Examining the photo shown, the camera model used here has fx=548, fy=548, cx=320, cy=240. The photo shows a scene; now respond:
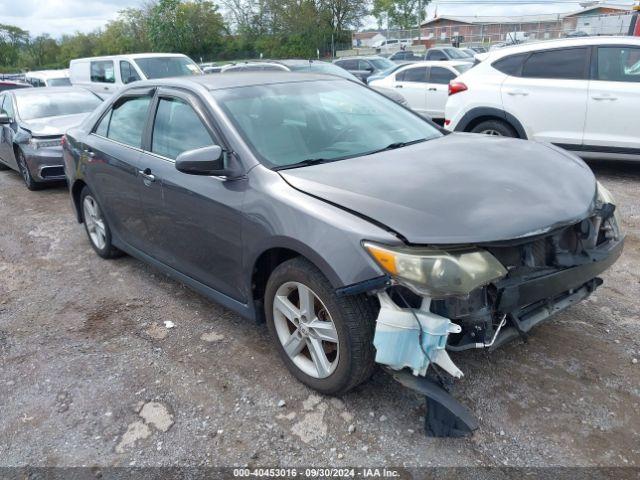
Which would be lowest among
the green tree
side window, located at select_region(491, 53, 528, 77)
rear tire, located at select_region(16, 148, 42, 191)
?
rear tire, located at select_region(16, 148, 42, 191)

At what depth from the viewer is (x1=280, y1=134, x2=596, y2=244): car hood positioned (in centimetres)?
245

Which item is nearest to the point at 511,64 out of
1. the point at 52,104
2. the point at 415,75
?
the point at 415,75

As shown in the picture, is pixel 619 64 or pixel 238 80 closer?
pixel 238 80

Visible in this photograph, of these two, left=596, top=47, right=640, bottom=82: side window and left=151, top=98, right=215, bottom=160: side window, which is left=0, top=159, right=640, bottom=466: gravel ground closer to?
left=151, top=98, right=215, bottom=160: side window

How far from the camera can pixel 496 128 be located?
7258 millimetres

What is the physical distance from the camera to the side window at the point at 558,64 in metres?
6.66

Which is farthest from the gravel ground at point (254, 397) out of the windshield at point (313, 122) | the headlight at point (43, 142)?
the headlight at point (43, 142)

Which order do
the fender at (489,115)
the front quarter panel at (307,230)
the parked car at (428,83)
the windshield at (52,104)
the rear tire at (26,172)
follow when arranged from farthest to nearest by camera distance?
the parked car at (428,83) → the windshield at (52,104) → the rear tire at (26,172) → the fender at (489,115) → the front quarter panel at (307,230)

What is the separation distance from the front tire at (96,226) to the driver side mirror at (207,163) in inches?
80.7

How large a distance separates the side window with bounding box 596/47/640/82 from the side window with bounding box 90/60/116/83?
11.2 m

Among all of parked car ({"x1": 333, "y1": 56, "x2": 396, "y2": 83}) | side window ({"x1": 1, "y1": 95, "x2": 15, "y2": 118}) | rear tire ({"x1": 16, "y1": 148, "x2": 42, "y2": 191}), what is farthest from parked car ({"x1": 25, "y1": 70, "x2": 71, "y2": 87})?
Answer: parked car ({"x1": 333, "y1": 56, "x2": 396, "y2": 83})

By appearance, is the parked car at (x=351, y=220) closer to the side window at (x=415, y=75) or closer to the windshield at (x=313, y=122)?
the windshield at (x=313, y=122)

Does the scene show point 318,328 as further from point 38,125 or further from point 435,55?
point 435,55

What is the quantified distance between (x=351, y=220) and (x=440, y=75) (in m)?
9.45
